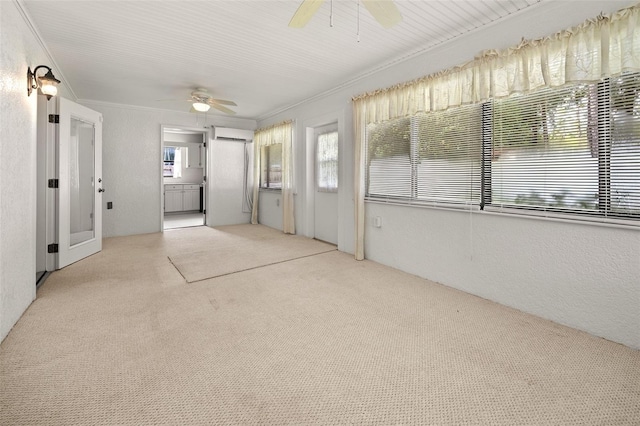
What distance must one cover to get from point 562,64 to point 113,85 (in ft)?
17.7

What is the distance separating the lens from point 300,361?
181 cm

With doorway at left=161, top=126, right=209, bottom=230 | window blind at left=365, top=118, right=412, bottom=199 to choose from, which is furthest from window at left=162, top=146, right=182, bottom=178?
window blind at left=365, top=118, right=412, bottom=199

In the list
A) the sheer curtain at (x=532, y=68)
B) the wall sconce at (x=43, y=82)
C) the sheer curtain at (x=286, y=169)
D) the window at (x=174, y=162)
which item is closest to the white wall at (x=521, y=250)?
the sheer curtain at (x=532, y=68)

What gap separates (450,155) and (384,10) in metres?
1.61

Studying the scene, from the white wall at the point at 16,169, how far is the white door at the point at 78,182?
938 mm

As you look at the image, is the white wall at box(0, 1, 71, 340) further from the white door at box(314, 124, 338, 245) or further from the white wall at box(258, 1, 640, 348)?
the white door at box(314, 124, 338, 245)

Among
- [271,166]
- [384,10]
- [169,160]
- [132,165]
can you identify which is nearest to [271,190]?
[271,166]

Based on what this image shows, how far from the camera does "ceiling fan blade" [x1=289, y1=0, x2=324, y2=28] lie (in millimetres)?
1886

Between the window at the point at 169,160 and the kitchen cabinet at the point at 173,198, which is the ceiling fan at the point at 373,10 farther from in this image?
the window at the point at 169,160

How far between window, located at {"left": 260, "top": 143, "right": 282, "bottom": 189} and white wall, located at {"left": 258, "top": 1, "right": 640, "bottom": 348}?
113 inches

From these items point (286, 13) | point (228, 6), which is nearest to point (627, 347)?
point (286, 13)

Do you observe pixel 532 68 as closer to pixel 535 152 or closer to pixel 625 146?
pixel 535 152

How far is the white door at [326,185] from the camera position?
5.02m

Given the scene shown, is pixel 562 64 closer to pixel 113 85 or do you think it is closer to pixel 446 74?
pixel 446 74
